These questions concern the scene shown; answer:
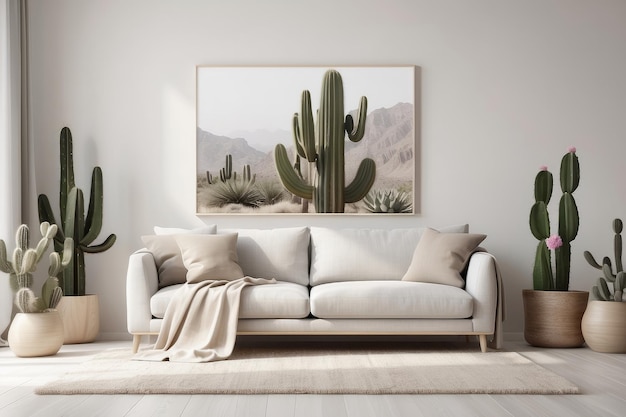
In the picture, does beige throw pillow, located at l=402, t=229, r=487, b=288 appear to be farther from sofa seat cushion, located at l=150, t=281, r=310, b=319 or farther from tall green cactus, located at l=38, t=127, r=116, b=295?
tall green cactus, located at l=38, t=127, r=116, b=295

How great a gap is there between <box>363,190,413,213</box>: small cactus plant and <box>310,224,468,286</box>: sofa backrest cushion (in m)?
0.34

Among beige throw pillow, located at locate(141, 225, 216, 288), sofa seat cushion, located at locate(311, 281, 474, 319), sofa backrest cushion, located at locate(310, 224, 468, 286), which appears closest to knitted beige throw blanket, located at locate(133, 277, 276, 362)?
beige throw pillow, located at locate(141, 225, 216, 288)

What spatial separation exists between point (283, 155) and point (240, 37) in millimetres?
993

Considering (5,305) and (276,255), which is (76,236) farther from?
(276,255)

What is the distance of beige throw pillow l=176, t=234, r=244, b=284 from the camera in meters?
4.69

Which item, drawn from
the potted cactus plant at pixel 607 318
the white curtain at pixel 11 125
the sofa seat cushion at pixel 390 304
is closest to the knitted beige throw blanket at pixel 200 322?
the sofa seat cushion at pixel 390 304

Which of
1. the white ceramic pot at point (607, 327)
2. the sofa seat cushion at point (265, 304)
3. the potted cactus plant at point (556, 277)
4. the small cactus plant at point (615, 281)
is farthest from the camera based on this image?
the potted cactus plant at point (556, 277)

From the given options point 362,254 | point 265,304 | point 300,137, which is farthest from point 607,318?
point 300,137

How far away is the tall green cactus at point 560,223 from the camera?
5.02m

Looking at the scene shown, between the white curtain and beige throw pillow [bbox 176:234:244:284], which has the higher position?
the white curtain

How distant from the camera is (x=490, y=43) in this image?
18.3 feet

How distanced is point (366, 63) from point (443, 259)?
5.77ft

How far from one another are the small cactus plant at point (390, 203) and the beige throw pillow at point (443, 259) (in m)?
0.68

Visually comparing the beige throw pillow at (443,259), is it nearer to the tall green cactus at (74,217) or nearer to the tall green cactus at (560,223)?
the tall green cactus at (560,223)
